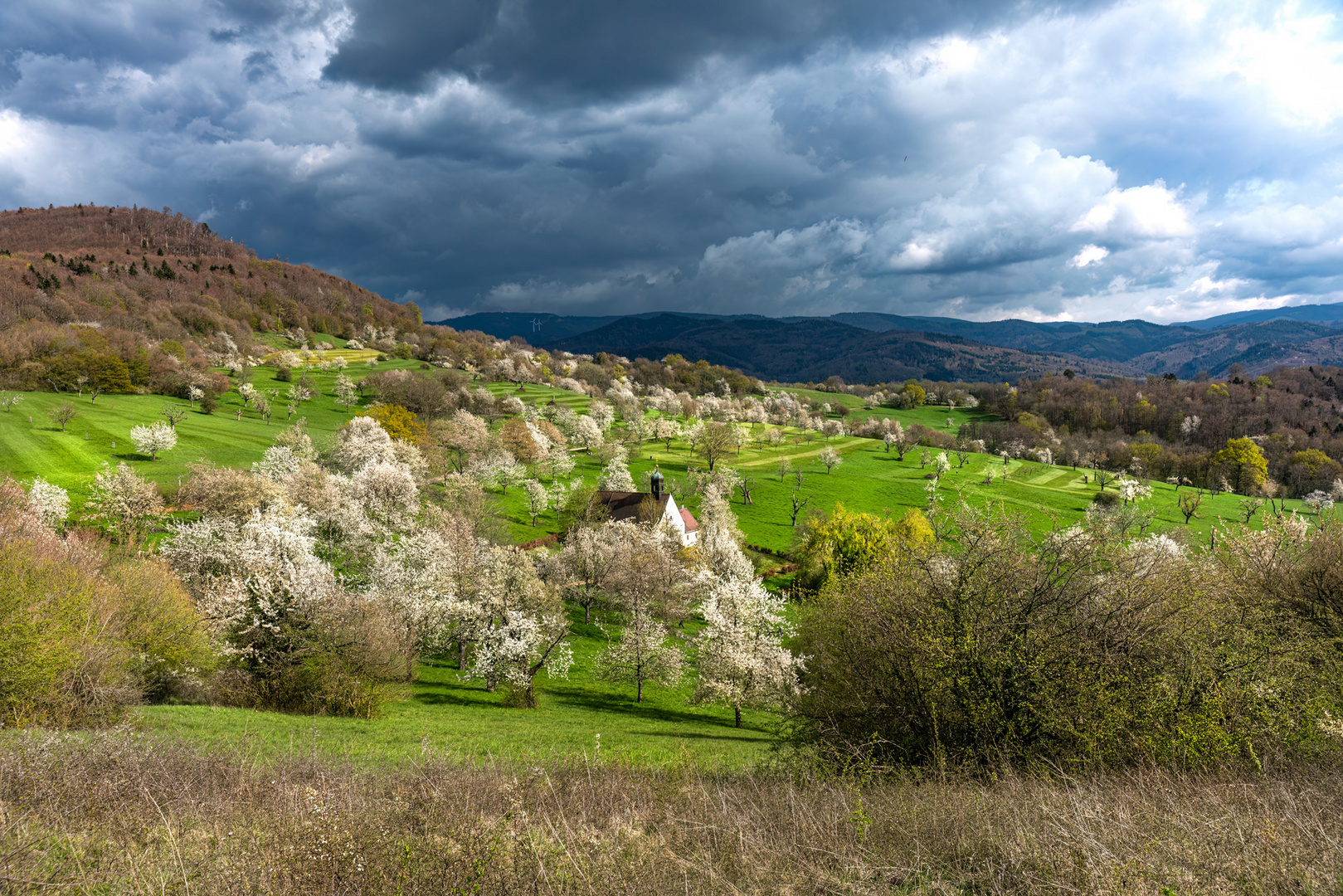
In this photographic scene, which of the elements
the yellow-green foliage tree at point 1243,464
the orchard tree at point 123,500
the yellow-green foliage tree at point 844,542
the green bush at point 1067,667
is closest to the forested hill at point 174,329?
the orchard tree at point 123,500

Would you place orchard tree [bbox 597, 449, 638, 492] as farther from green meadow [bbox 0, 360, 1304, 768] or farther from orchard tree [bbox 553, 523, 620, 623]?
orchard tree [bbox 553, 523, 620, 623]

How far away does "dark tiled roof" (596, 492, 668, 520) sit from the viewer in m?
64.4

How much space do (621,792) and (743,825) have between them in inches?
121

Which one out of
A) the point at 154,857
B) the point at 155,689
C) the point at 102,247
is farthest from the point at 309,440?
the point at 102,247

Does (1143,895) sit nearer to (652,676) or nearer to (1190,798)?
(1190,798)

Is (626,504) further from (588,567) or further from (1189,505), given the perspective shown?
(1189,505)

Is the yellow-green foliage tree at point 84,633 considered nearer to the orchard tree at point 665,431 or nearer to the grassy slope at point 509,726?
the grassy slope at point 509,726

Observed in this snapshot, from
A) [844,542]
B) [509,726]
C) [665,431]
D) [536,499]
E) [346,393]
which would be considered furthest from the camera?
[665,431]

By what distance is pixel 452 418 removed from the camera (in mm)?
101500

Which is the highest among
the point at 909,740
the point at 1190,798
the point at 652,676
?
the point at 1190,798

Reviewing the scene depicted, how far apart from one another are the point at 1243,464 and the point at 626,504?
122 meters

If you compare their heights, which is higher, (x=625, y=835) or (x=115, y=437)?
(x=115, y=437)

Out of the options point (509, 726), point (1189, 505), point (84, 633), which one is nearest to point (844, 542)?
point (509, 726)

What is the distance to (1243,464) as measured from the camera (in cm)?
10750
